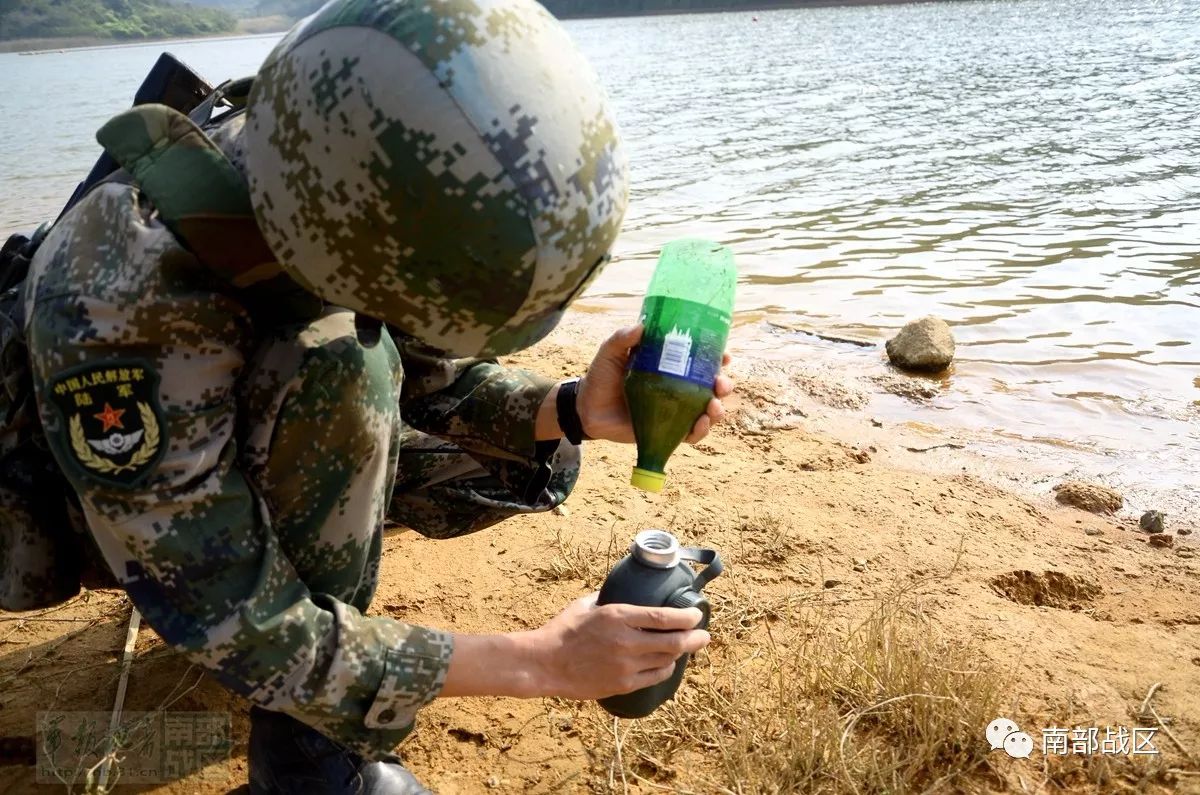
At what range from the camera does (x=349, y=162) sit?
1496 millimetres

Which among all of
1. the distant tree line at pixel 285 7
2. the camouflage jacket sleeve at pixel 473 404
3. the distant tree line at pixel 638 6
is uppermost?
the camouflage jacket sleeve at pixel 473 404

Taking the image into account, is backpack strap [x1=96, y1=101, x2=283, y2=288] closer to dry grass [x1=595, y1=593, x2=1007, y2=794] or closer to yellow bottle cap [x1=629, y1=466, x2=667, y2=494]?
yellow bottle cap [x1=629, y1=466, x2=667, y2=494]

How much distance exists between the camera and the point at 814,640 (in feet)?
8.68

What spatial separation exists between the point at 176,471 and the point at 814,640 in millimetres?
1840

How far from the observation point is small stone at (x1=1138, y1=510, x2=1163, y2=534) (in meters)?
3.53

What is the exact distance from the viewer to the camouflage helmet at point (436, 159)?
147 centimetres

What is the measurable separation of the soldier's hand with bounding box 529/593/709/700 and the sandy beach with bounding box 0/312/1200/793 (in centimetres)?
56

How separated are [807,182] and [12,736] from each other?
360 inches

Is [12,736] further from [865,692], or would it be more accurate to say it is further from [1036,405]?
[1036,405]

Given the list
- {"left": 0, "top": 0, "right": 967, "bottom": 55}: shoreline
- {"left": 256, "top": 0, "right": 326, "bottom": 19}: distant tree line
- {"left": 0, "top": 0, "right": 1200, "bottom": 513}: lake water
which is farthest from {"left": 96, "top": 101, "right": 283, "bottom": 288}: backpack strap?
{"left": 256, "top": 0, "right": 326, "bottom": 19}: distant tree line

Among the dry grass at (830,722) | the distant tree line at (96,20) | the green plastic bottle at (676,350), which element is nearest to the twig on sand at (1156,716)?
the dry grass at (830,722)

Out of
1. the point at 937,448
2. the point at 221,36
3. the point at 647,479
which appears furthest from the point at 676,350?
the point at 221,36

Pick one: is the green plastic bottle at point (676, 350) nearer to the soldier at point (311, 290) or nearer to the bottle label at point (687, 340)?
the bottle label at point (687, 340)

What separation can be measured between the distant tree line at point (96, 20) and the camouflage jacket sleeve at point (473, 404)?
91.3 m
